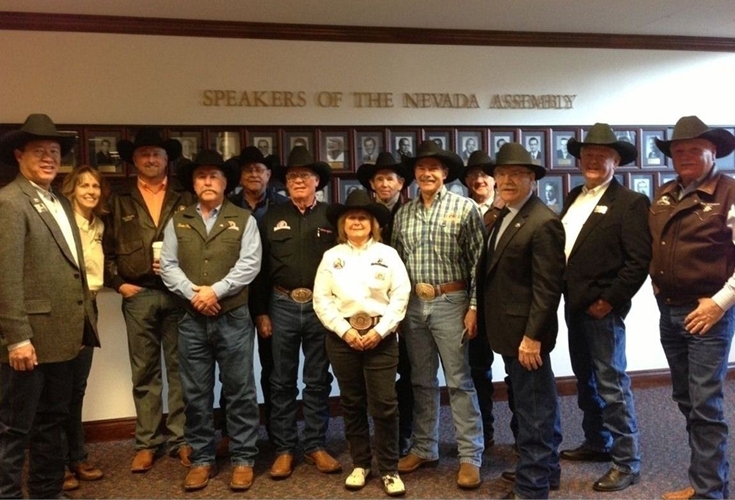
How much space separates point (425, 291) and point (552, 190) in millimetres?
2031

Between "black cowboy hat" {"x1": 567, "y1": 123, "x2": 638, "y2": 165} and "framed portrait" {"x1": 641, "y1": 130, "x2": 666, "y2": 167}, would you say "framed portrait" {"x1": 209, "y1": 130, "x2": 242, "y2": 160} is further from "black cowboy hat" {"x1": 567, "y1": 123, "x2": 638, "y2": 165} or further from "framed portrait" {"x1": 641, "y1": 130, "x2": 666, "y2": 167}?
"framed portrait" {"x1": 641, "y1": 130, "x2": 666, "y2": 167}

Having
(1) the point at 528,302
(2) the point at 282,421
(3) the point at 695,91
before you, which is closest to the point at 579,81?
(3) the point at 695,91

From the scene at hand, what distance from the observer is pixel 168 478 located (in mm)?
3549

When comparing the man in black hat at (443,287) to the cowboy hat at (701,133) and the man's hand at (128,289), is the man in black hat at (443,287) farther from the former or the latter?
the man's hand at (128,289)

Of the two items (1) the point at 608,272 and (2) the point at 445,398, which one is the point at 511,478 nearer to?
(1) the point at 608,272

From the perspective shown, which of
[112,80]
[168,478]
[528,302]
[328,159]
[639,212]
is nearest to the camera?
[528,302]

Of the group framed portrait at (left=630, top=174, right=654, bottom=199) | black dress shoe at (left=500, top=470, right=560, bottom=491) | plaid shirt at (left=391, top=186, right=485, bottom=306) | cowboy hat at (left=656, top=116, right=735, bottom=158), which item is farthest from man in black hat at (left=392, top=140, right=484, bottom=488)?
framed portrait at (left=630, top=174, right=654, bottom=199)

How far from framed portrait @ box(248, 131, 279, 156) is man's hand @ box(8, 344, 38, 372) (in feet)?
6.87

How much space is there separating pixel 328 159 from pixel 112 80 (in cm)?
149

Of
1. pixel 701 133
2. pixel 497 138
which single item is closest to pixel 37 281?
pixel 701 133

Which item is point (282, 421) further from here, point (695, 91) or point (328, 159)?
A: point (695, 91)

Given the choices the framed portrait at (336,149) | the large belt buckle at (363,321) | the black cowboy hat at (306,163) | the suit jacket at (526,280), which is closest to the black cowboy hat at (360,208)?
the black cowboy hat at (306,163)

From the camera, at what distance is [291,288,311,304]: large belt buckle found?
3.49 meters

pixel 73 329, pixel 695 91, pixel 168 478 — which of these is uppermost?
pixel 695 91
